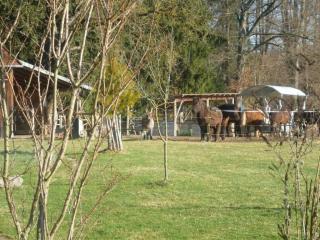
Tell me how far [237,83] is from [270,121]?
696 inches

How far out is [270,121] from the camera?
1177 inches

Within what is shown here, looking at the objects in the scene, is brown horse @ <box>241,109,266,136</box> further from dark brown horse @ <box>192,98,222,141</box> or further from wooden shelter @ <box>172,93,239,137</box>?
wooden shelter @ <box>172,93,239,137</box>

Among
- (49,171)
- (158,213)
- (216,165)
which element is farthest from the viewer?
(216,165)

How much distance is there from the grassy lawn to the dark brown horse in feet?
37.4

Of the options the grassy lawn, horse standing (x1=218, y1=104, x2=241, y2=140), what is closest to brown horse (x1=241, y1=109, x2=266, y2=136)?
horse standing (x1=218, y1=104, x2=241, y2=140)

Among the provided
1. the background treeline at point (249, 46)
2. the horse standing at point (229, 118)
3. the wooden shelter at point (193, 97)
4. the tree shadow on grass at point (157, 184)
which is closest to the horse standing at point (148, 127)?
the wooden shelter at point (193, 97)

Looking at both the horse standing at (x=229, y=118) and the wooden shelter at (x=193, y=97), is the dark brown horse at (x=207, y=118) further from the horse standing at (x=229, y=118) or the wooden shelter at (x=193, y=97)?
the wooden shelter at (x=193, y=97)

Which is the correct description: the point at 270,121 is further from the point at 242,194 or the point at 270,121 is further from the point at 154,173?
the point at 242,194

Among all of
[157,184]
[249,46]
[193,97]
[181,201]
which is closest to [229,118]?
[193,97]

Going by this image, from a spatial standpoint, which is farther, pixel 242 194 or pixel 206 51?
pixel 206 51

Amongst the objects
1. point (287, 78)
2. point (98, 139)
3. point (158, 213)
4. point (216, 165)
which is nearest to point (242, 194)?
point (158, 213)

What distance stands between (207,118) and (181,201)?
18.3 meters

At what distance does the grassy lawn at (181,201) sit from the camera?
8820 mm

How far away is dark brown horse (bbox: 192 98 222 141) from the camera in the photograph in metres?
29.5
